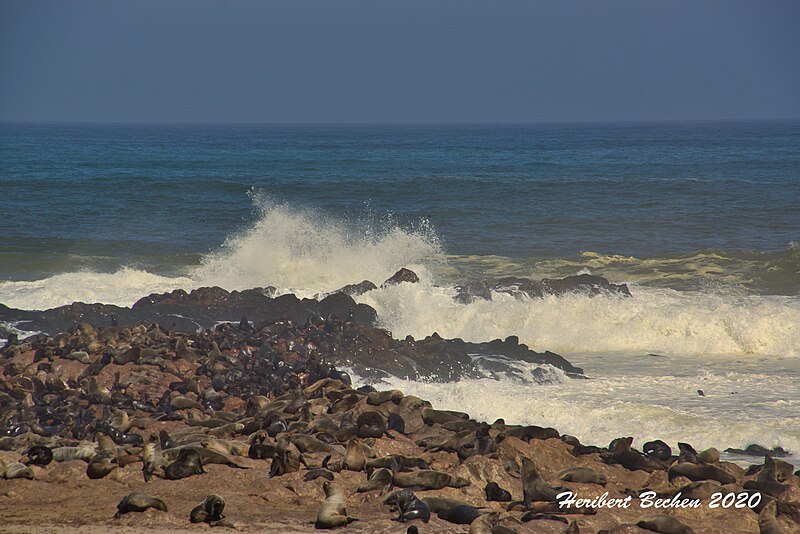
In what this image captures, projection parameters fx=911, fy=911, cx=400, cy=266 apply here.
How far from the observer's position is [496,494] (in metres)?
7.61

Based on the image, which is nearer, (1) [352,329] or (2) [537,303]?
(1) [352,329]

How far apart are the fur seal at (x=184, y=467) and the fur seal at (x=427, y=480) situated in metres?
1.68

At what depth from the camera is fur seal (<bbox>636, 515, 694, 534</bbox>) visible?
270 inches

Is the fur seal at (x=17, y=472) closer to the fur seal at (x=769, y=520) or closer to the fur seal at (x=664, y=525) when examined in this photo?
the fur seal at (x=664, y=525)

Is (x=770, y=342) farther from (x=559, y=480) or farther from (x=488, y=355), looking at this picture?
(x=559, y=480)

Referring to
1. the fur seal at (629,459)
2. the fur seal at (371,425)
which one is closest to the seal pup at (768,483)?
the fur seal at (629,459)

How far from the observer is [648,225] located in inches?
1297

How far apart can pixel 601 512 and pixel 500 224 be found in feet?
88.6

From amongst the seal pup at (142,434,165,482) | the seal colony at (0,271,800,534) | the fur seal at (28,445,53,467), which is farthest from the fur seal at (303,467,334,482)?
the fur seal at (28,445,53,467)

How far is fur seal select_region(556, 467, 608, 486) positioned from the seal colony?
13 millimetres

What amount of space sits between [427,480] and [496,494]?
1.93 ft

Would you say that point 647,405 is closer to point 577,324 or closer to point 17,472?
point 577,324

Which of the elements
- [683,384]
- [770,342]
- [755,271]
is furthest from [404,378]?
[755,271]

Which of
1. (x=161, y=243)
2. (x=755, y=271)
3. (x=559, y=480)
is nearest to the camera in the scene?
(x=559, y=480)
